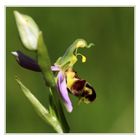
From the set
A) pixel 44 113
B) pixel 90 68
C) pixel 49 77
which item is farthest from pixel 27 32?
pixel 90 68

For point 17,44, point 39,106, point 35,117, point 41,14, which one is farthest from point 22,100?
point 39,106

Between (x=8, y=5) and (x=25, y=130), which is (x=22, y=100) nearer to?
(x=25, y=130)

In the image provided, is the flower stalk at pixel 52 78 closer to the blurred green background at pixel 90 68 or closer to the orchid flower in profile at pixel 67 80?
the orchid flower in profile at pixel 67 80

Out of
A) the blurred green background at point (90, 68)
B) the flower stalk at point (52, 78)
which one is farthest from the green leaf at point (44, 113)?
the blurred green background at point (90, 68)

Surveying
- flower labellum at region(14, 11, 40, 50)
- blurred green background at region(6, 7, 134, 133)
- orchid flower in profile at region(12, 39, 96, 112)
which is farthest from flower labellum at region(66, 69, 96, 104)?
blurred green background at region(6, 7, 134, 133)

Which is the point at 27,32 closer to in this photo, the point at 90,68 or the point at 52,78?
the point at 52,78
